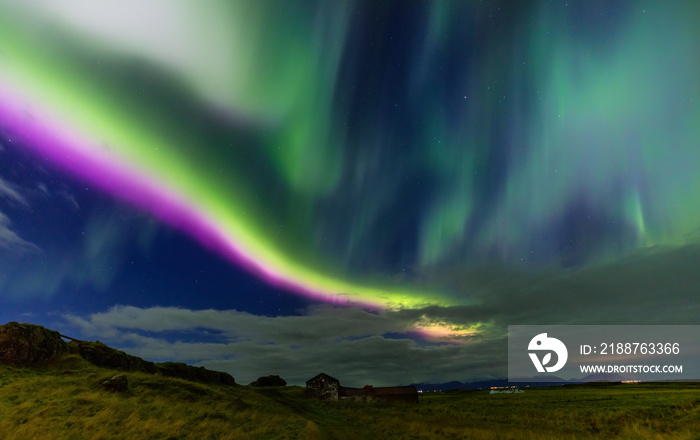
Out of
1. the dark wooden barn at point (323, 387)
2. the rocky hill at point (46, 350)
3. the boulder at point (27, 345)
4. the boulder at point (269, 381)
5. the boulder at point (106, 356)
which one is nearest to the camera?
the boulder at point (27, 345)

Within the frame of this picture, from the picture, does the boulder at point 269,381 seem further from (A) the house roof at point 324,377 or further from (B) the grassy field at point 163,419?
(B) the grassy field at point 163,419

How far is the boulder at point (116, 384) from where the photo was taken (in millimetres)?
24031

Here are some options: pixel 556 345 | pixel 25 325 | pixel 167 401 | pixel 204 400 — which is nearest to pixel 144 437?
pixel 167 401

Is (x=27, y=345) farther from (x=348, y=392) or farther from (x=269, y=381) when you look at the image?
(x=269, y=381)

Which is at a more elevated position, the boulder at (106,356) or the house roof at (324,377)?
the boulder at (106,356)

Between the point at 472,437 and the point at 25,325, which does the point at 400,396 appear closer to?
the point at 472,437

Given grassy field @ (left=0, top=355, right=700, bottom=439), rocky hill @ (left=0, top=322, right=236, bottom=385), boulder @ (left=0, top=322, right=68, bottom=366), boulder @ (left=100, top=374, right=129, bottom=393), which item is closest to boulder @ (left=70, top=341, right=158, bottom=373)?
rocky hill @ (left=0, top=322, right=236, bottom=385)

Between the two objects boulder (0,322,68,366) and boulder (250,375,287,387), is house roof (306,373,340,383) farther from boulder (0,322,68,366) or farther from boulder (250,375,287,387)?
boulder (0,322,68,366)

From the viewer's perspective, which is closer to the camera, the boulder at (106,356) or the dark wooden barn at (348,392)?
the boulder at (106,356)

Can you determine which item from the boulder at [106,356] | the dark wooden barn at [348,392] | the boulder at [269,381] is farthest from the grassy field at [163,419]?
the boulder at [269,381]

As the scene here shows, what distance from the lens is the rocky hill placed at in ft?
87.9

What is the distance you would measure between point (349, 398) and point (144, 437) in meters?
63.2

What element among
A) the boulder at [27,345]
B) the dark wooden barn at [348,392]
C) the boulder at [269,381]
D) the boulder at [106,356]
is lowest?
the boulder at [269,381]

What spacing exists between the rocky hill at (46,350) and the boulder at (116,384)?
9103 millimetres
